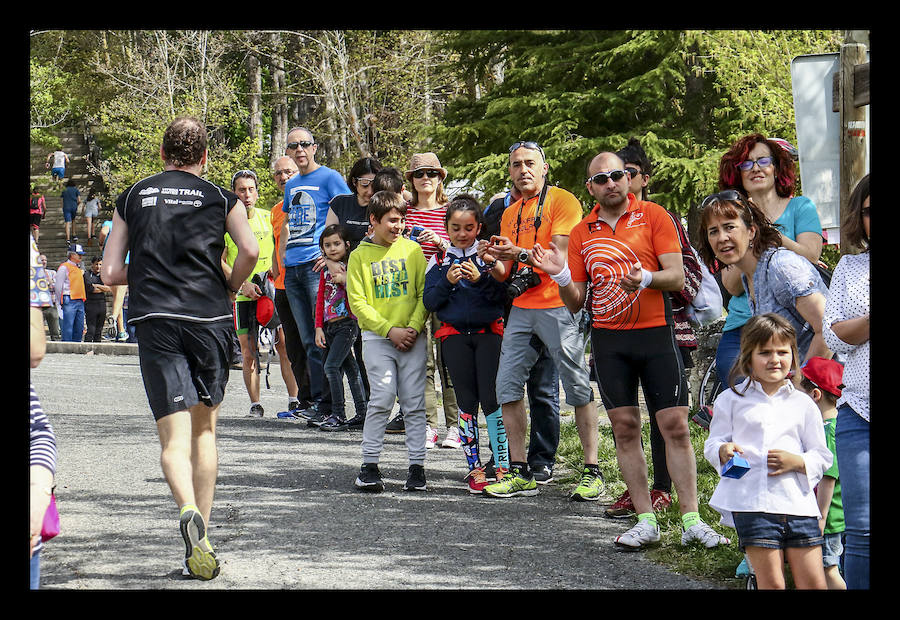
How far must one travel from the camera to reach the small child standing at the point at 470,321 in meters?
7.37

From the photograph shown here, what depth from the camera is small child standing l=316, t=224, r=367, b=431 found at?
9477 millimetres

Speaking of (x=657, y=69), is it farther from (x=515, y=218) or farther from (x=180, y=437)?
(x=180, y=437)

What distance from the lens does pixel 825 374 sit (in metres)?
4.73

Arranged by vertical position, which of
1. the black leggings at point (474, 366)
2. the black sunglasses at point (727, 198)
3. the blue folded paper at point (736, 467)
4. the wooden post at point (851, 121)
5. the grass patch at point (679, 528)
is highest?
the wooden post at point (851, 121)

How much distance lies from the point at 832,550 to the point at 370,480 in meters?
3.13

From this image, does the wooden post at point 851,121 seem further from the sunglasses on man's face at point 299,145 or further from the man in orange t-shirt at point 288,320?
the man in orange t-shirt at point 288,320

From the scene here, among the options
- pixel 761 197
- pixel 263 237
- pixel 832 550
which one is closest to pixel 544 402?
pixel 761 197

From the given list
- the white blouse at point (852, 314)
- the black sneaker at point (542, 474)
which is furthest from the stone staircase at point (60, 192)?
→ the white blouse at point (852, 314)

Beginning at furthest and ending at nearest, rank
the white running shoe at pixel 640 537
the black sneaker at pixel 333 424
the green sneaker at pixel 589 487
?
the black sneaker at pixel 333 424 < the green sneaker at pixel 589 487 < the white running shoe at pixel 640 537

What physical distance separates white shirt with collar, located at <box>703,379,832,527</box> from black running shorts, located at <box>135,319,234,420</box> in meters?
2.26

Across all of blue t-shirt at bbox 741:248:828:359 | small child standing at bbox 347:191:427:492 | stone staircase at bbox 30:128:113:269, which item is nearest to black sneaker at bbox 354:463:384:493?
small child standing at bbox 347:191:427:492

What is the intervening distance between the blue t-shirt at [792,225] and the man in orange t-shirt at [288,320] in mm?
5450

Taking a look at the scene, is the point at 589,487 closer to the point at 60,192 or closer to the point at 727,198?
the point at 727,198
